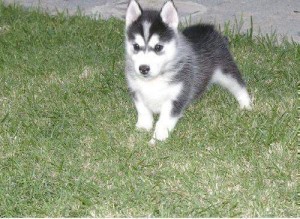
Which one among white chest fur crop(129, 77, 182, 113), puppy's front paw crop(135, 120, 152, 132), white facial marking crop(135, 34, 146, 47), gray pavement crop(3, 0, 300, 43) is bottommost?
gray pavement crop(3, 0, 300, 43)

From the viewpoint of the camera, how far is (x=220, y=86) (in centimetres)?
658

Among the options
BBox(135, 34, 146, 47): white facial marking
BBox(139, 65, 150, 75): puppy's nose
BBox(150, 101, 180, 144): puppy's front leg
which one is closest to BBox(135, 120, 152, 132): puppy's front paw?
BBox(150, 101, 180, 144): puppy's front leg

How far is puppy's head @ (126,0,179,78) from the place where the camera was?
17.6 feet

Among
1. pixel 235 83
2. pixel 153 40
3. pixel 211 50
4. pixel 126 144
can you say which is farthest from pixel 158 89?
pixel 235 83

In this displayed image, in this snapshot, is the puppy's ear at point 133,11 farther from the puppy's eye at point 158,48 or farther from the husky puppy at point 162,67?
the puppy's eye at point 158,48

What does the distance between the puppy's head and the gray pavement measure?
9.04 feet

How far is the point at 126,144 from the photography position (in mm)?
5473

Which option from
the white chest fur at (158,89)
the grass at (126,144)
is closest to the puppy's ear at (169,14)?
the white chest fur at (158,89)

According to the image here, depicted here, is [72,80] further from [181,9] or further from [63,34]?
[181,9]

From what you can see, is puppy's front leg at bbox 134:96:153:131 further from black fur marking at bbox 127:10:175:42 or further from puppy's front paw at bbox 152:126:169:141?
black fur marking at bbox 127:10:175:42

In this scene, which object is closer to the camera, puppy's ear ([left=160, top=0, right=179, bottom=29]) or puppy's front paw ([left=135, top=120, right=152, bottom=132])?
puppy's ear ([left=160, top=0, right=179, bottom=29])

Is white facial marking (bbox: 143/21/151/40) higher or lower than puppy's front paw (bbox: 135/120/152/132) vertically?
higher

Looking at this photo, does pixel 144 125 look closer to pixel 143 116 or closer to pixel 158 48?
pixel 143 116

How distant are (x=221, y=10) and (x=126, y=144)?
4.14m
